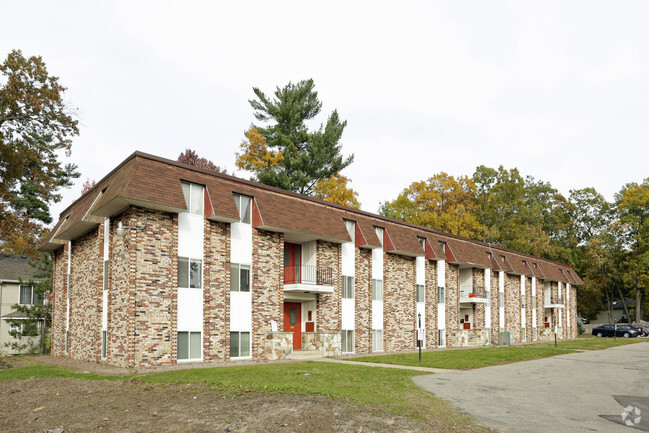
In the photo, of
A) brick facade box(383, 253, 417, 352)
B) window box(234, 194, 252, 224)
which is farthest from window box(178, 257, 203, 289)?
brick facade box(383, 253, 417, 352)

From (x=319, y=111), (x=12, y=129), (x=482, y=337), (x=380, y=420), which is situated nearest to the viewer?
(x=380, y=420)

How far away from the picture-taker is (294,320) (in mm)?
28312

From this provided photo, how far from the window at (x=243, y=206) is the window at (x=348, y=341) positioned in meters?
9.38

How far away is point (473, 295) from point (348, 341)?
15214 millimetres

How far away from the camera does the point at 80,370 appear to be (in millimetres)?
18922

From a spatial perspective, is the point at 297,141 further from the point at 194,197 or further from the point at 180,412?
the point at 180,412

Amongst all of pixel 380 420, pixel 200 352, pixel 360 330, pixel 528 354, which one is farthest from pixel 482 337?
pixel 380 420

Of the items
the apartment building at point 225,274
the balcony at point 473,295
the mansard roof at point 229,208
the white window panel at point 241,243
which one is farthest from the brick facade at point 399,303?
the white window panel at point 241,243

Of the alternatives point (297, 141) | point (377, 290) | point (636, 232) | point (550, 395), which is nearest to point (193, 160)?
point (297, 141)

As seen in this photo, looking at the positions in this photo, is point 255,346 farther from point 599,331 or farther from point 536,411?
point 599,331

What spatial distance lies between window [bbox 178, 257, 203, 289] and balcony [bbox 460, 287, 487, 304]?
25.0 m

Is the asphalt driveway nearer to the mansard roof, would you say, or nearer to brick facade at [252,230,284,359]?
brick facade at [252,230,284,359]

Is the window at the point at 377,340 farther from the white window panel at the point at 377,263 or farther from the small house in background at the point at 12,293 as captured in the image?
the small house in background at the point at 12,293

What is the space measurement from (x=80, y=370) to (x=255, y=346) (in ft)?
23.8
